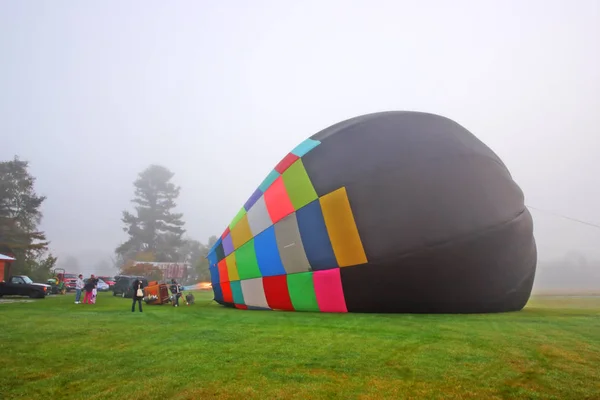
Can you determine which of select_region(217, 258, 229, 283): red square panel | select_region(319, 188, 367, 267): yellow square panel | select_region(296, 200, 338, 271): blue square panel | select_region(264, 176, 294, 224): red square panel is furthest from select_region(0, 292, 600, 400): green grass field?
select_region(217, 258, 229, 283): red square panel

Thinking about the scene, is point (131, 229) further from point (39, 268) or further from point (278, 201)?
point (278, 201)

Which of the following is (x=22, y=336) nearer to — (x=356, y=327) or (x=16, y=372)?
(x=16, y=372)

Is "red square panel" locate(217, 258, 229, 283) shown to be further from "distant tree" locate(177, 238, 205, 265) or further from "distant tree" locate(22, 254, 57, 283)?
"distant tree" locate(177, 238, 205, 265)

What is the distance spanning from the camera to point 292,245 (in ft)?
33.6

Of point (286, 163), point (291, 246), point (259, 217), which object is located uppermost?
point (286, 163)

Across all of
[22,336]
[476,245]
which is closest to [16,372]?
[22,336]

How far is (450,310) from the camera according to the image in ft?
29.8

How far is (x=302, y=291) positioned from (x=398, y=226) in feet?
9.88

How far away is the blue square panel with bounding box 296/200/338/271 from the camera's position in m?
9.52

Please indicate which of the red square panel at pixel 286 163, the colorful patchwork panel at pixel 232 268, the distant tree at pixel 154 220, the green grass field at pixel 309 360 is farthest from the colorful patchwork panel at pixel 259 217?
the distant tree at pixel 154 220

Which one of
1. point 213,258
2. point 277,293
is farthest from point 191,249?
point 277,293

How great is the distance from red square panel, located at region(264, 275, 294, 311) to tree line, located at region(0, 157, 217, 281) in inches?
1369

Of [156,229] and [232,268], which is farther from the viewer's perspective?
[156,229]

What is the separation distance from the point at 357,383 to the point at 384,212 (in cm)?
547
